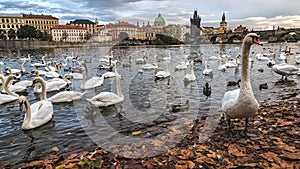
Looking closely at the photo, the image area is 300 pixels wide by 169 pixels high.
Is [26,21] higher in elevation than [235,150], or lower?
higher

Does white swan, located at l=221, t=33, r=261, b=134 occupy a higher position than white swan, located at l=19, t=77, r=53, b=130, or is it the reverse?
white swan, located at l=221, t=33, r=261, b=134

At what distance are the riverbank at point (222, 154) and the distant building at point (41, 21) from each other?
491 ft

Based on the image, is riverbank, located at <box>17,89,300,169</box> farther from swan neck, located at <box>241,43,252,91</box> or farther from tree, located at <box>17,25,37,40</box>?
tree, located at <box>17,25,37,40</box>

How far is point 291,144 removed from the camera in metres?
4.19

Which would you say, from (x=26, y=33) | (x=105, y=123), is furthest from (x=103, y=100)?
(x=26, y=33)

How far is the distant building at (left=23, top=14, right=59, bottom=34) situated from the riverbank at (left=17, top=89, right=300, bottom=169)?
5886 inches

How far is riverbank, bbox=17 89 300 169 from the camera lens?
372 centimetres

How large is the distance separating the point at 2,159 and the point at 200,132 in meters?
4.55

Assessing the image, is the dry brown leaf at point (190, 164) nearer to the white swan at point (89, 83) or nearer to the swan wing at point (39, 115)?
the swan wing at point (39, 115)

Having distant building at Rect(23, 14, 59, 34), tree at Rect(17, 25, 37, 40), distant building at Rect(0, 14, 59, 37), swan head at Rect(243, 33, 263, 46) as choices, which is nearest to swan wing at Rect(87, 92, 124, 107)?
swan head at Rect(243, 33, 263, 46)

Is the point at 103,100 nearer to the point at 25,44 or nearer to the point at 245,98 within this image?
the point at 245,98

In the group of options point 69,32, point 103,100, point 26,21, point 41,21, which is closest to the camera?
point 103,100

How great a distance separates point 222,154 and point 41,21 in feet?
517

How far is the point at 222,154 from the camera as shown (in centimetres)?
404
